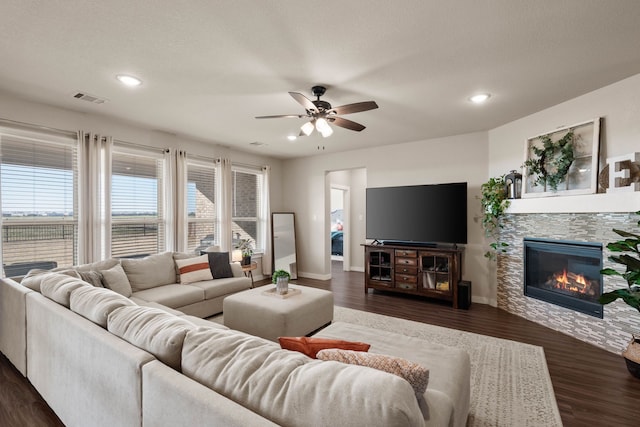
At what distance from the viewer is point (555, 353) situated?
295 cm

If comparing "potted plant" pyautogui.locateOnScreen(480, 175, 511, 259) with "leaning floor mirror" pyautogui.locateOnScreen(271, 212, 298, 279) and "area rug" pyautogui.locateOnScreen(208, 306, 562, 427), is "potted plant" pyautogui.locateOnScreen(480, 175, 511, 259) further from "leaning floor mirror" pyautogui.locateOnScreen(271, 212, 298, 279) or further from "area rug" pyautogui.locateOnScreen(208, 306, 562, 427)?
"leaning floor mirror" pyautogui.locateOnScreen(271, 212, 298, 279)

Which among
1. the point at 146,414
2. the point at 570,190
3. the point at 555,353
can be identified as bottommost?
the point at 555,353

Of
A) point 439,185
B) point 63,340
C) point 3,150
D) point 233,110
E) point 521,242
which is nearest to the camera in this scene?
point 63,340

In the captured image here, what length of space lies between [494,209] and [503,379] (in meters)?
2.40

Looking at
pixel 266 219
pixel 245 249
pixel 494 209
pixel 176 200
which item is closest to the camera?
pixel 494 209

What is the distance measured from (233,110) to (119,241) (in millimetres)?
2415

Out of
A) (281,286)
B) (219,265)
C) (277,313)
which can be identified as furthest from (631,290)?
(219,265)

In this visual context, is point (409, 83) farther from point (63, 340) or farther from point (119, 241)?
point (119, 241)

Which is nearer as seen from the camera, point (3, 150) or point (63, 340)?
point (63, 340)

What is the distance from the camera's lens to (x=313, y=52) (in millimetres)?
2307

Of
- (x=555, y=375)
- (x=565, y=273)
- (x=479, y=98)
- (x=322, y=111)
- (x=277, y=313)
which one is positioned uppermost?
(x=479, y=98)

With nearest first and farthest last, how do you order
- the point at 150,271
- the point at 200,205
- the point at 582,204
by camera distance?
the point at 582,204
the point at 150,271
the point at 200,205

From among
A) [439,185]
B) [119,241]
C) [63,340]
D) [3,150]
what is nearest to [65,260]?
[119,241]

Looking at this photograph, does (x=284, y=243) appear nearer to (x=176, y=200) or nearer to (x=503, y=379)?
(x=176, y=200)
